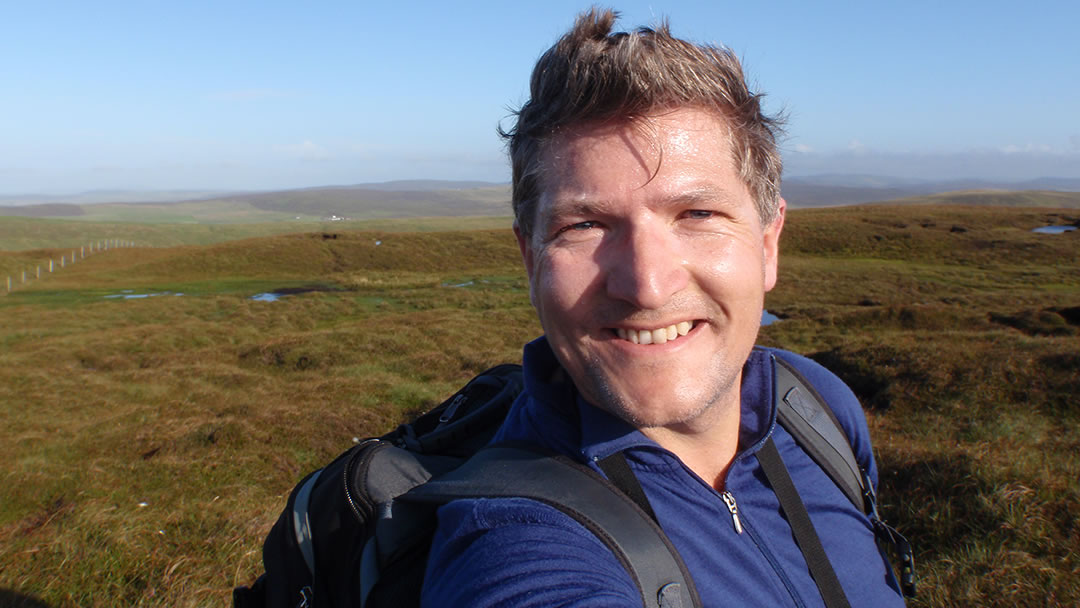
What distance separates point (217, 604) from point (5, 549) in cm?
212

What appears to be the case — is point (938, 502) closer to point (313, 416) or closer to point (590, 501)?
point (590, 501)

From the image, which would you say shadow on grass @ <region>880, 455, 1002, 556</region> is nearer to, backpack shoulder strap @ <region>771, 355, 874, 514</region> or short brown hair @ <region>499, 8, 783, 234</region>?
backpack shoulder strap @ <region>771, 355, 874, 514</region>

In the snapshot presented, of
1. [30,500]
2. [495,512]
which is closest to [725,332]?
[495,512]

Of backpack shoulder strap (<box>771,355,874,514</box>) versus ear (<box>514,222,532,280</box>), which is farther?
backpack shoulder strap (<box>771,355,874,514</box>)

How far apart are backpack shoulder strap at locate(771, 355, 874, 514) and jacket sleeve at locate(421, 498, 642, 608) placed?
1185mm

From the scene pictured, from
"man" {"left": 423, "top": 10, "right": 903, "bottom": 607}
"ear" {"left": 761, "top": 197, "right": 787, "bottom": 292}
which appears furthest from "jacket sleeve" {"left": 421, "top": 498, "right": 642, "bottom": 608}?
"ear" {"left": 761, "top": 197, "right": 787, "bottom": 292}

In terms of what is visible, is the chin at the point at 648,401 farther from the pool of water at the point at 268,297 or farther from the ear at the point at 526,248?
the pool of water at the point at 268,297

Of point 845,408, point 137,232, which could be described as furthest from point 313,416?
point 137,232

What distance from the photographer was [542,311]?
2199mm

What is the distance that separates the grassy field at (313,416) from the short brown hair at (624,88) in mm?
4014

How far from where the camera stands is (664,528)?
→ 6.43 ft

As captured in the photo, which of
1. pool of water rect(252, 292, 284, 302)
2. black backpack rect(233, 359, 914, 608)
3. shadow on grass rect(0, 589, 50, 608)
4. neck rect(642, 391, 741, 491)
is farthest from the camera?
pool of water rect(252, 292, 284, 302)

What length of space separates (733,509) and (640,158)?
1.14 m

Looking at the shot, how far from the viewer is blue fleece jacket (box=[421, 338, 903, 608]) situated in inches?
64.6
